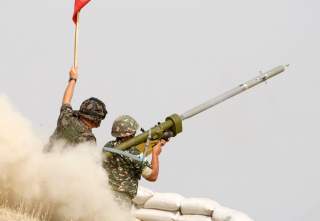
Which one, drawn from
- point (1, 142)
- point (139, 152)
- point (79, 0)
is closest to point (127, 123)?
point (139, 152)

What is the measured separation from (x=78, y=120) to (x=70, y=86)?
1.25ft

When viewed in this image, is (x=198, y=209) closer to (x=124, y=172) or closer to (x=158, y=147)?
(x=158, y=147)

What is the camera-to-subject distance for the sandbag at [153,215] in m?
13.8

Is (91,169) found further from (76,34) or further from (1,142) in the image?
(76,34)

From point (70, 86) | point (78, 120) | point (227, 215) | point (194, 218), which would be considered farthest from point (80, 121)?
point (194, 218)

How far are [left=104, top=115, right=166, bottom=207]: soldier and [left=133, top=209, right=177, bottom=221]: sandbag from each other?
21.0 ft

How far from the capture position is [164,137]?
25.8 ft

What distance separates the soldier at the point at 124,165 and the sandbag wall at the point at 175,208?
5.96m

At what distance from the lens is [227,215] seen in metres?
13.1

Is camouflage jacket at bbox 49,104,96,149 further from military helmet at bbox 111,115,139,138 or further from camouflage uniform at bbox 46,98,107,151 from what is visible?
military helmet at bbox 111,115,139,138

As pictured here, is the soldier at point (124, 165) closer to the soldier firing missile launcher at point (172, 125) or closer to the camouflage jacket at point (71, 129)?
the soldier firing missile launcher at point (172, 125)

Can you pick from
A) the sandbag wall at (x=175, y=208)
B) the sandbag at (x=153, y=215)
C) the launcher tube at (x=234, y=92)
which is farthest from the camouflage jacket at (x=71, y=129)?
the sandbag at (x=153, y=215)

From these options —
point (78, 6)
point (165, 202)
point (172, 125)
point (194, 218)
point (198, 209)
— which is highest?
point (78, 6)

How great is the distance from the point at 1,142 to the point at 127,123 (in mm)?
1289
